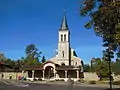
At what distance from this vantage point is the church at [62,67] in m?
81.9

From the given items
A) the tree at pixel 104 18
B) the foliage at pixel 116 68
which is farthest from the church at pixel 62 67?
the tree at pixel 104 18

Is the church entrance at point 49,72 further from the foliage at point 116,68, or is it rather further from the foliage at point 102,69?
the foliage at point 116,68

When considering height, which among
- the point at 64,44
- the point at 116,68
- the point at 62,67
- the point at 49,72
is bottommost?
the point at 49,72

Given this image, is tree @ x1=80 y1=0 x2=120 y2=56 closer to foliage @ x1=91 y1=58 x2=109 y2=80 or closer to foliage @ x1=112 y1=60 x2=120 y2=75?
foliage @ x1=91 y1=58 x2=109 y2=80

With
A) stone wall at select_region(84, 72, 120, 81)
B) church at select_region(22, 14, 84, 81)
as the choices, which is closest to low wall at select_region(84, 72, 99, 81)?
stone wall at select_region(84, 72, 120, 81)

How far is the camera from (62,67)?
8262 centimetres

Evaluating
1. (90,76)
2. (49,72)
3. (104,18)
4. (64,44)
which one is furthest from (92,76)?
(104,18)

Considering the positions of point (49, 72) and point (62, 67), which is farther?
point (49, 72)

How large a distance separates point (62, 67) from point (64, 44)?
1514 cm

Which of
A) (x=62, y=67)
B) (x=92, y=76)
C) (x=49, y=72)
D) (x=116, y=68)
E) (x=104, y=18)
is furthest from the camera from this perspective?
(x=49, y=72)

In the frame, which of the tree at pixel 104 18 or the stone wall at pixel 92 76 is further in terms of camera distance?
the stone wall at pixel 92 76

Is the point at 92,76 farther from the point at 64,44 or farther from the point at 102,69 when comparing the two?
the point at 64,44

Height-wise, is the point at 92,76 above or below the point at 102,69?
below

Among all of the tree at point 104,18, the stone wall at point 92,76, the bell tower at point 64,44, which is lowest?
the stone wall at point 92,76
